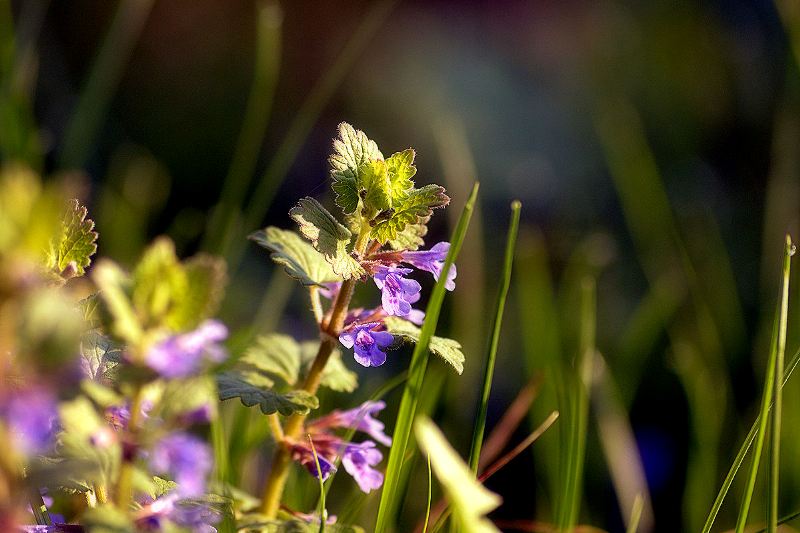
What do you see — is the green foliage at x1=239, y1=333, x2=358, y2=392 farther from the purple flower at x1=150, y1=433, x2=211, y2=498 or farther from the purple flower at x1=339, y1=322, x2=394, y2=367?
the purple flower at x1=150, y1=433, x2=211, y2=498

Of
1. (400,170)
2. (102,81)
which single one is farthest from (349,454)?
(102,81)

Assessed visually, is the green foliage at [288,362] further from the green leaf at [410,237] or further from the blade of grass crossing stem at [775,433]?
the blade of grass crossing stem at [775,433]

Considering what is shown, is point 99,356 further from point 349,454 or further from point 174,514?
point 349,454

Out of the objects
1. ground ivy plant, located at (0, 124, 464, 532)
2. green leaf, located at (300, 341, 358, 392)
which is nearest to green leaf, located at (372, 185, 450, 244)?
ground ivy plant, located at (0, 124, 464, 532)

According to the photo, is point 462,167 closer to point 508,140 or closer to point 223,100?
point 508,140

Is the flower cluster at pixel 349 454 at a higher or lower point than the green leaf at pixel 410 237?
lower

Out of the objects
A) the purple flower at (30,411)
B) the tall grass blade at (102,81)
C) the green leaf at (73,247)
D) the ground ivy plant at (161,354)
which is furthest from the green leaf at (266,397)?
the tall grass blade at (102,81)

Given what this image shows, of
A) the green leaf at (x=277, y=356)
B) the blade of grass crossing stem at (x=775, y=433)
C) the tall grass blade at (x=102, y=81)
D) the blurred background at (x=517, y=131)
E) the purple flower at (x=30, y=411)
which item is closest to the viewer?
the purple flower at (x=30, y=411)

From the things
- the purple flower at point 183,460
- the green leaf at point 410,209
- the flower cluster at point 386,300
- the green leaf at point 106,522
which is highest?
the green leaf at point 410,209
